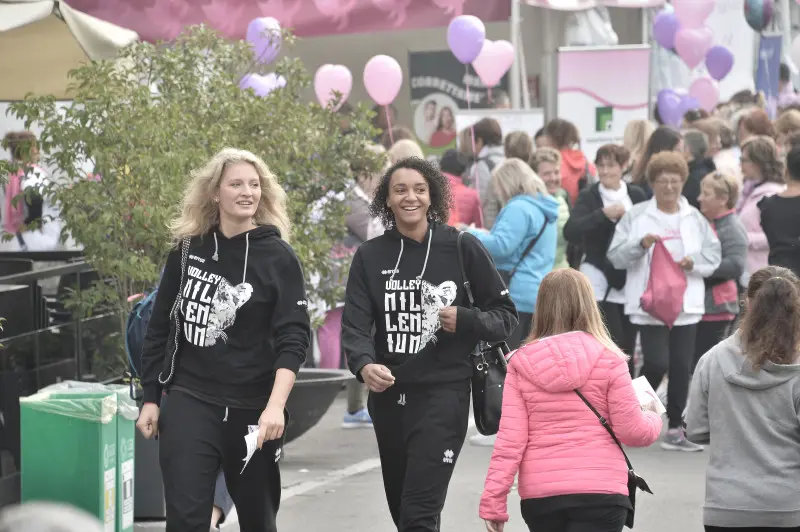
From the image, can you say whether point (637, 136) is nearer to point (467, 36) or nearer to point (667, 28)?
point (467, 36)

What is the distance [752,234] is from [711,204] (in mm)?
744

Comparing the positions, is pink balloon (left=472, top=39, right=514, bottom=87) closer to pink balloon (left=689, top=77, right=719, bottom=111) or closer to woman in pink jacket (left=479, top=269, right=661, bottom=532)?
pink balloon (left=689, top=77, right=719, bottom=111)

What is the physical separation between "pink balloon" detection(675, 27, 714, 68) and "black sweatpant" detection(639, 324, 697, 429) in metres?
8.85

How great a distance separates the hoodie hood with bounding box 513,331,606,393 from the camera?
5.21 m

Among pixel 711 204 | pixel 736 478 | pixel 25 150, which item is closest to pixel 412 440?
pixel 736 478

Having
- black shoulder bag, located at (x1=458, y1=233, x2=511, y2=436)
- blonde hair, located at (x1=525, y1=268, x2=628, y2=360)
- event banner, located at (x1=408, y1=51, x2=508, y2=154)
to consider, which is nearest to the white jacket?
black shoulder bag, located at (x1=458, y1=233, x2=511, y2=436)

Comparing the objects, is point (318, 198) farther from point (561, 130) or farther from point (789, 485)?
point (789, 485)

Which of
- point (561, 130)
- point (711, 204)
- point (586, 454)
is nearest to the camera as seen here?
point (586, 454)

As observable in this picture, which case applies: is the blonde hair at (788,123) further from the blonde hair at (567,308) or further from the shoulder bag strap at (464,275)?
the blonde hair at (567,308)

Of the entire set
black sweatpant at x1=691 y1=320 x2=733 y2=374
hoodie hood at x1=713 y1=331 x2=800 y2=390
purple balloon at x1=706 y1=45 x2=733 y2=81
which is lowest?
black sweatpant at x1=691 y1=320 x2=733 y2=374

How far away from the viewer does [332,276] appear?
10.4 meters

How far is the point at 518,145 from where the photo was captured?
Result: 12.2 metres

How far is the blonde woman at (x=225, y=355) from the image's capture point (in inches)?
223

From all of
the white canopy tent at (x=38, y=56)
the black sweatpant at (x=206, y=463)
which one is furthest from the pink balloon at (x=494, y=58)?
the black sweatpant at (x=206, y=463)
